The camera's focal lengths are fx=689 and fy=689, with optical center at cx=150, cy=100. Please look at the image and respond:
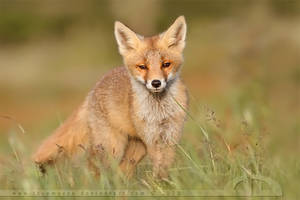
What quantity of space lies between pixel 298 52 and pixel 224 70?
163cm

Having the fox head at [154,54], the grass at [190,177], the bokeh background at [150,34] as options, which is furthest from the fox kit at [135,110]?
the bokeh background at [150,34]

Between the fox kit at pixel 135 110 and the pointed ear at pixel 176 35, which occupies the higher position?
the pointed ear at pixel 176 35

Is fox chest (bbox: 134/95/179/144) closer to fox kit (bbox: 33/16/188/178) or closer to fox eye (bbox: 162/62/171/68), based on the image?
fox kit (bbox: 33/16/188/178)

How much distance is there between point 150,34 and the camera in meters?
28.2

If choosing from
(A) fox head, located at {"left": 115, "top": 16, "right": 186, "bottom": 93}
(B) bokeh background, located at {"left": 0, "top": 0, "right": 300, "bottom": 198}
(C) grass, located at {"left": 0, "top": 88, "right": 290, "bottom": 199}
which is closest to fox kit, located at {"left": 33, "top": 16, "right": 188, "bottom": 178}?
(A) fox head, located at {"left": 115, "top": 16, "right": 186, "bottom": 93}

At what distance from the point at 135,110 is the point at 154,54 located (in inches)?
23.5

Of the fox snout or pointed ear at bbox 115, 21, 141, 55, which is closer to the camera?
the fox snout

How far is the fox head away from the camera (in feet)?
21.7

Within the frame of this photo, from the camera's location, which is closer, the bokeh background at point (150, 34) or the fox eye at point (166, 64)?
the fox eye at point (166, 64)

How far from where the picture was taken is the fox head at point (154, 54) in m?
6.61

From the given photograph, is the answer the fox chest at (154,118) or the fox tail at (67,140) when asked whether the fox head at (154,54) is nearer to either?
the fox chest at (154,118)

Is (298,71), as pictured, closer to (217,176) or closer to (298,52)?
(298,52)

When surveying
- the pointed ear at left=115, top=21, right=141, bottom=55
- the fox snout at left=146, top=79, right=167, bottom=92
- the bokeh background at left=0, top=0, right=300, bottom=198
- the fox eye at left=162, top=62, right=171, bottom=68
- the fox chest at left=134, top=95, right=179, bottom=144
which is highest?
the pointed ear at left=115, top=21, right=141, bottom=55

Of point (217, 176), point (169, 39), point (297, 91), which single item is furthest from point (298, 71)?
point (217, 176)
